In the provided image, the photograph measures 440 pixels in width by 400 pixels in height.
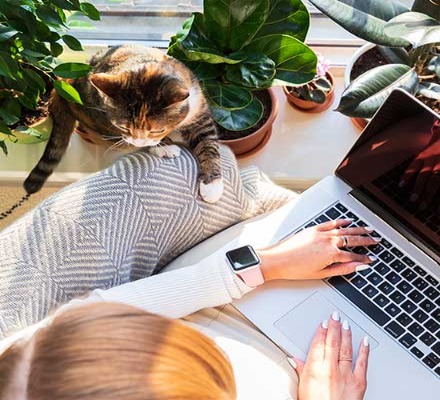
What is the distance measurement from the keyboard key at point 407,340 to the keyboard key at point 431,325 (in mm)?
31

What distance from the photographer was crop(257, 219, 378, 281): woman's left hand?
105cm

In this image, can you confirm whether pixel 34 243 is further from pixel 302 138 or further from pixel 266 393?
pixel 302 138

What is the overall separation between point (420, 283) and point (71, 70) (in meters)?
0.76

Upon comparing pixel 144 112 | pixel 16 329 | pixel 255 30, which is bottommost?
pixel 16 329

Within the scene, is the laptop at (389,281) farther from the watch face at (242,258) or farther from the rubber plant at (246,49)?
the rubber plant at (246,49)

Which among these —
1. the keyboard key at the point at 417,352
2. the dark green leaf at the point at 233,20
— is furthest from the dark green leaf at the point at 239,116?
the keyboard key at the point at 417,352

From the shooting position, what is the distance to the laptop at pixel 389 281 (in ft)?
3.18

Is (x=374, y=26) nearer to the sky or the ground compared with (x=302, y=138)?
nearer to the sky

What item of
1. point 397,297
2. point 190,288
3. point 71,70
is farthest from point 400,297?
point 71,70

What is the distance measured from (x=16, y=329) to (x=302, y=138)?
0.83 m

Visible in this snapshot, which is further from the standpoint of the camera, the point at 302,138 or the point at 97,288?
the point at 302,138

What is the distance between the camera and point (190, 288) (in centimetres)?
103

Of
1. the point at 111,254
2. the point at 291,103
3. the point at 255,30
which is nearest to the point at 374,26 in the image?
the point at 255,30

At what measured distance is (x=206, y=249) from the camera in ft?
3.71
